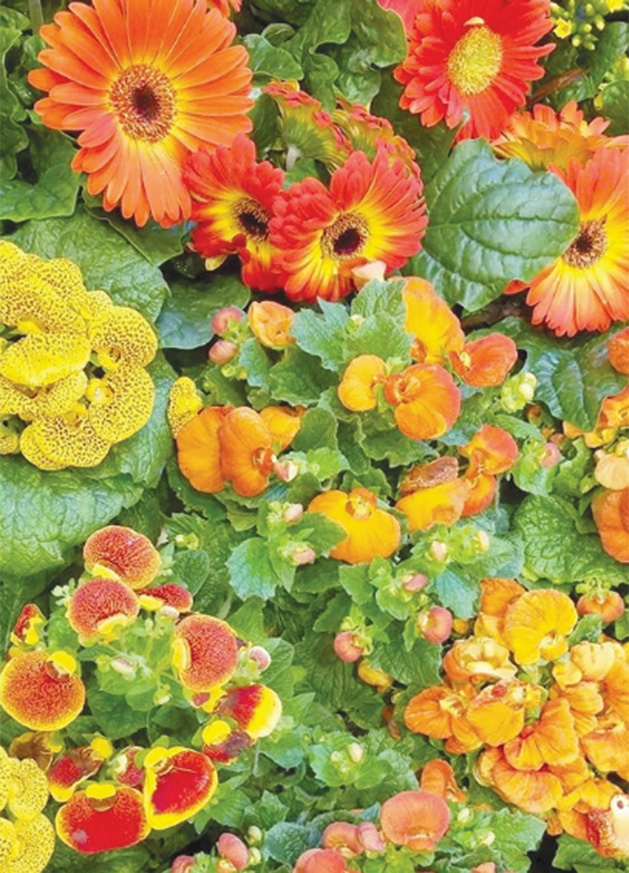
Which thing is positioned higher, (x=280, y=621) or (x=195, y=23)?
(x=195, y=23)

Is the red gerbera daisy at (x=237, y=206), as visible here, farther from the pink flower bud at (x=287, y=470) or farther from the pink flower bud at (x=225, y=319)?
the pink flower bud at (x=287, y=470)

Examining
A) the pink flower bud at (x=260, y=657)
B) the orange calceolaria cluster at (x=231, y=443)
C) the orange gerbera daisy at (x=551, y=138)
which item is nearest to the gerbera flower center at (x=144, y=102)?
the orange calceolaria cluster at (x=231, y=443)

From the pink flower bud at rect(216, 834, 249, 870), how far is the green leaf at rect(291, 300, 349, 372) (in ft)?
1.19

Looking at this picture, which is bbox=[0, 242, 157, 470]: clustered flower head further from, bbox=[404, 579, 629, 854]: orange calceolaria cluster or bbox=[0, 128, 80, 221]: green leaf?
bbox=[404, 579, 629, 854]: orange calceolaria cluster

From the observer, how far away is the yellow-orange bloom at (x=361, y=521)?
85 centimetres

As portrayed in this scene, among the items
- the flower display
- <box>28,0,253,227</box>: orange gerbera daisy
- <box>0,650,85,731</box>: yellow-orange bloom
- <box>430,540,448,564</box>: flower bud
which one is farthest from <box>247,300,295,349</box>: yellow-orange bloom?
<box>0,650,85,731</box>: yellow-orange bloom

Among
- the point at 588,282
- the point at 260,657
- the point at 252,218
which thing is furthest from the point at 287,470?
the point at 588,282

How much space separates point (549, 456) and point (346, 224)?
276 millimetres

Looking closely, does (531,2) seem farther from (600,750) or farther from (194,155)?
(600,750)

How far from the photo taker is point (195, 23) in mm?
850

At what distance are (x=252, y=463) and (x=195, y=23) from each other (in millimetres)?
349

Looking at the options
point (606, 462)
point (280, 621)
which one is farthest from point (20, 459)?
point (606, 462)

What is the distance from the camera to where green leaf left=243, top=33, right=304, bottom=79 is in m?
0.97

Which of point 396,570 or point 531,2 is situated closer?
point 396,570
